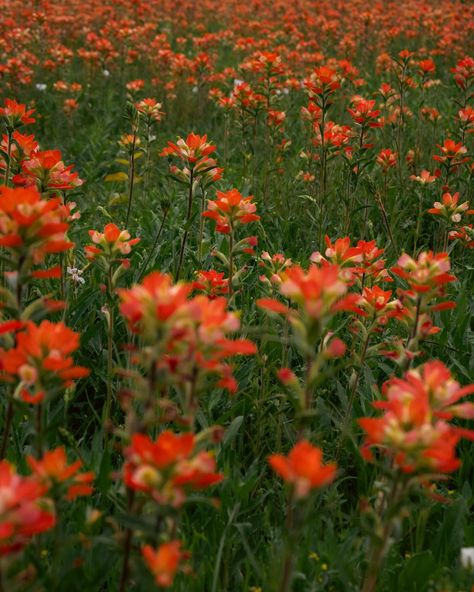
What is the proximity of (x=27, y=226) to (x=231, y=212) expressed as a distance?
3.62 feet

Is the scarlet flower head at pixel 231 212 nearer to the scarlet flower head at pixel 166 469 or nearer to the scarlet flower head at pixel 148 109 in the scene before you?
the scarlet flower head at pixel 166 469

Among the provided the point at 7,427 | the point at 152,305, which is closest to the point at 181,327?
the point at 152,305

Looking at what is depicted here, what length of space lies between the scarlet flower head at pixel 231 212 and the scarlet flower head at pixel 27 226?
1.00 m

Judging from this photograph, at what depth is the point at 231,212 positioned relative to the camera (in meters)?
2.44

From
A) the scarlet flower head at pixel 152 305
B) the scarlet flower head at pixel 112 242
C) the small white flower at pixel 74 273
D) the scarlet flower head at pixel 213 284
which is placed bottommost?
the small white flower at pixel 74 273

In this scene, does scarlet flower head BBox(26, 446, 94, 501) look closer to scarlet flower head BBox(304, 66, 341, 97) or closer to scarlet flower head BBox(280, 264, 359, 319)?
scarlet flower head BBox(280, 264, 359, 319)

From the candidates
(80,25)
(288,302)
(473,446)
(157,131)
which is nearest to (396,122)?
(157,131)

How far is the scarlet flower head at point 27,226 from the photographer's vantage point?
55.6 inches

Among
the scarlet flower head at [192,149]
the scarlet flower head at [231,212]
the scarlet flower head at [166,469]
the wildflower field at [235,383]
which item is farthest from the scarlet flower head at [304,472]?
the scarlet flower head at [192,149]

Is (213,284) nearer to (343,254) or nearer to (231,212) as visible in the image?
(231,212)

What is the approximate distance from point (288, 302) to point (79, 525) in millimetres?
1252

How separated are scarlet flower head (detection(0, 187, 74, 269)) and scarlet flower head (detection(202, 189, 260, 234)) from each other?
1.00 metres

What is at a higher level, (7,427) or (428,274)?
(428,274)

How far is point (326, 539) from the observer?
1.83 m
